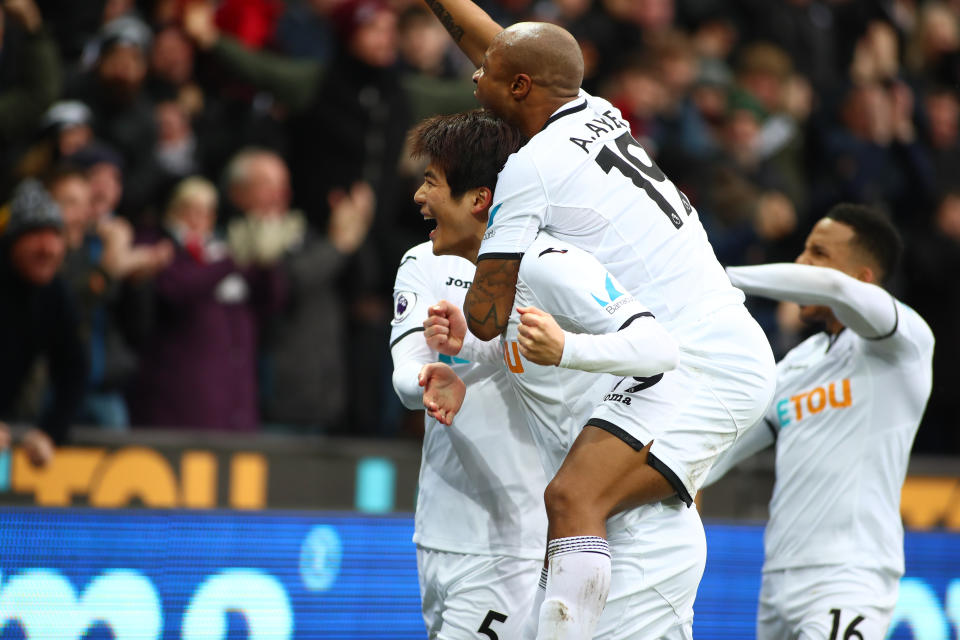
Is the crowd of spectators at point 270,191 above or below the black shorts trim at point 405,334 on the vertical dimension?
above

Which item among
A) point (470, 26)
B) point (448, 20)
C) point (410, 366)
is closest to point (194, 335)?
point (448, 20)

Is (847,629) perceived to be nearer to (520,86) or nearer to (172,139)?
(520,86)

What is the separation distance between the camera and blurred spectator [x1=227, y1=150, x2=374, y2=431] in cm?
865

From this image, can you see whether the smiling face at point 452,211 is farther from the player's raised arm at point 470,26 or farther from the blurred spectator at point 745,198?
the blurred spectator at point 745,198

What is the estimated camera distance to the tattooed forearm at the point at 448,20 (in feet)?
17.5

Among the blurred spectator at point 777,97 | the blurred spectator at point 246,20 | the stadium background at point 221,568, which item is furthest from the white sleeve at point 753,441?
the blurred spectator at point 777,97

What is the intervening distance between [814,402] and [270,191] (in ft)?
14.4

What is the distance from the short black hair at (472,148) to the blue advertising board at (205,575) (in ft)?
6.28

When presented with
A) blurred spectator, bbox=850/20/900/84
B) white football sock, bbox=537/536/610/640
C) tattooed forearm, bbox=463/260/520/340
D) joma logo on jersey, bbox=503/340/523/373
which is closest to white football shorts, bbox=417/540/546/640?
white football sock, bbox=537/536/610/640

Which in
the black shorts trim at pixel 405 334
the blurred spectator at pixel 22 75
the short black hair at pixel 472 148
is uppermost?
the blurred spectator at pixel 22 75

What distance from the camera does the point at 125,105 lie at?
890 cm

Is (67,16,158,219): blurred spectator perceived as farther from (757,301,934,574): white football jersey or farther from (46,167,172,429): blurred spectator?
(757,301,934,574): white football jersey

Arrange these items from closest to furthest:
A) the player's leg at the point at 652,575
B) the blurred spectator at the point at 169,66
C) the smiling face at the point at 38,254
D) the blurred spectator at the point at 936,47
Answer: the player's leg at the point at 652,575 < the smiling face at the point at 38,254 < the blurred spectator at the point at 169,66 < the blurred spectator at the point at 936,47

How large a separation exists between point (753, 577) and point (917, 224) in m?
6.47
